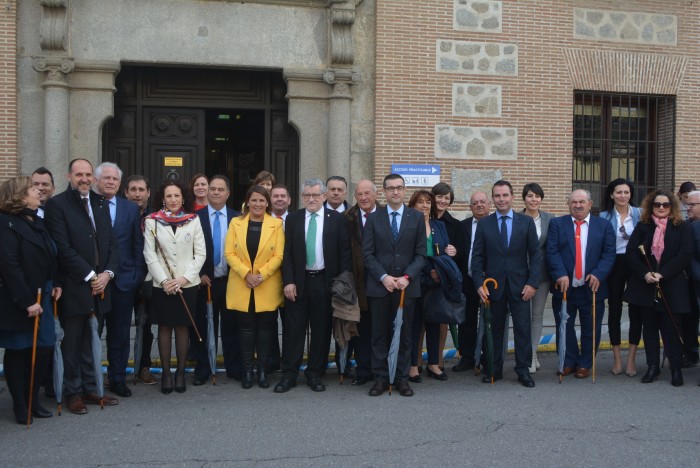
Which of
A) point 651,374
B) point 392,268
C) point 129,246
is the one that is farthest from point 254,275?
point 651,374

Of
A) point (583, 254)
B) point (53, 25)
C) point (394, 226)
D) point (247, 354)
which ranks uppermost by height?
point (53, 25)

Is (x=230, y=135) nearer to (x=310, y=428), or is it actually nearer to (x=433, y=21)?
(x=433, y=21)

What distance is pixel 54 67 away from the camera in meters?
10.4

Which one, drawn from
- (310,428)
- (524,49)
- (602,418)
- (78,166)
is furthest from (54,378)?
(524,49)

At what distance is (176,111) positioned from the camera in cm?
1162

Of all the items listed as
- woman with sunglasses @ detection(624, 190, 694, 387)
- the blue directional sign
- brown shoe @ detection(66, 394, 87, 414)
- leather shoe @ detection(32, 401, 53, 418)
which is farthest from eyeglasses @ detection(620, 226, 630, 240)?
leather shoe @ detection(32, 401, 53, 418)

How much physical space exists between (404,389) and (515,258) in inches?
65.3

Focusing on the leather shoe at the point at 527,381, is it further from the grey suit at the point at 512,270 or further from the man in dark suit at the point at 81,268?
the man in dark suit at the point at 81,268

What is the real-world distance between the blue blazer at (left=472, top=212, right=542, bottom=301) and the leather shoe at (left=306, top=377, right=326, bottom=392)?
1790 millimetres

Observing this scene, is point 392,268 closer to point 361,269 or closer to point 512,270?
point 361,269

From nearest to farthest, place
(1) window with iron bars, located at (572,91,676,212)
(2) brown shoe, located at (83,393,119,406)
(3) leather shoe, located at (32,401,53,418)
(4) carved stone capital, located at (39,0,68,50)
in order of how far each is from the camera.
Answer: (3) leather shoe, located at (32,401,53,418) < (2) brown shoe, located at (83,393,119,406) < (4) carved stone capital, located at (39,0,68,50) < (1) window with iron bars, located at (572,91,676,212)

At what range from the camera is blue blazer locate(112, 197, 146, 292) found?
633 cm

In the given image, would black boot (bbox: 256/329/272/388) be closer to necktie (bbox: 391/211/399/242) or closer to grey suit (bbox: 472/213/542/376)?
necktie (bbox: 391/211/399/242)

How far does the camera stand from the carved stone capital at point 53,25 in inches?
406
